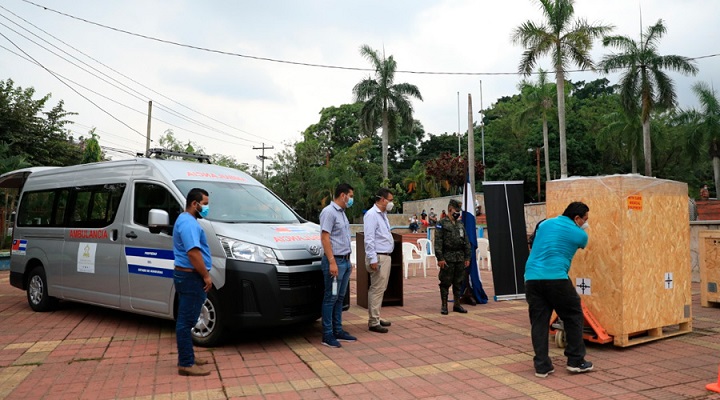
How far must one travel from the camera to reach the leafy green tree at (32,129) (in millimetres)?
23500

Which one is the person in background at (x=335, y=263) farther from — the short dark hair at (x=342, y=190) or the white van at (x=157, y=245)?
the white van at (x=157, y=245)

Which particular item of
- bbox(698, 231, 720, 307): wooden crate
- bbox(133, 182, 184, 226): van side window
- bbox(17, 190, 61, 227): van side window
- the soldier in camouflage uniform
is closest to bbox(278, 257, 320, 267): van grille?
bbox(133, 182, 184, 226): van side window

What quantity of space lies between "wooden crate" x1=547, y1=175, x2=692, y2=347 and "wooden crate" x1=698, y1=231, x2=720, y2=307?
2.59 metres

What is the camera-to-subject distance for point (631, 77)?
1238 inches

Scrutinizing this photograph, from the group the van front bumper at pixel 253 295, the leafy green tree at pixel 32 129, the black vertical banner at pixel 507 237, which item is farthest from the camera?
the leafy green tree at pixel 32 129

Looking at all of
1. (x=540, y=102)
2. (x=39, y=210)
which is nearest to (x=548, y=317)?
(x=39, y=210)

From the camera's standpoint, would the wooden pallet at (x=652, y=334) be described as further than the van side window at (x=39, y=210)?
No

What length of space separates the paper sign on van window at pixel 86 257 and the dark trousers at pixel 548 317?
18.6 ft

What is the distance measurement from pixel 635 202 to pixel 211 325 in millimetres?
4921

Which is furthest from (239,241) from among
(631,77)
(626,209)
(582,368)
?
(631,77)

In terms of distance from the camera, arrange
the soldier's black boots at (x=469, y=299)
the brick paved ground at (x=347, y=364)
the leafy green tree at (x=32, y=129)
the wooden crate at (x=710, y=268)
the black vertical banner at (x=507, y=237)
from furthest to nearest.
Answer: the leafy green tree at (x=32, y=129)
the black vertical banner at (x=507, y=237)
the soldier's black boots at (x=469, y=299)
the wooden crate at (x=710, y=268)
the brick paved ground at (x=347, y=364)

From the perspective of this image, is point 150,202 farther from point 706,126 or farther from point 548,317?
point 706,126

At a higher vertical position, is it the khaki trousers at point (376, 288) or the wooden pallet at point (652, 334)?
the khaki trousers at point (376, 288)

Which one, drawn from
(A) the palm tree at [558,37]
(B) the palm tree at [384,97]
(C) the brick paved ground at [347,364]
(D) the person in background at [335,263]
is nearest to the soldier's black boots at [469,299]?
(C) the brick paved ground at [347,364]
